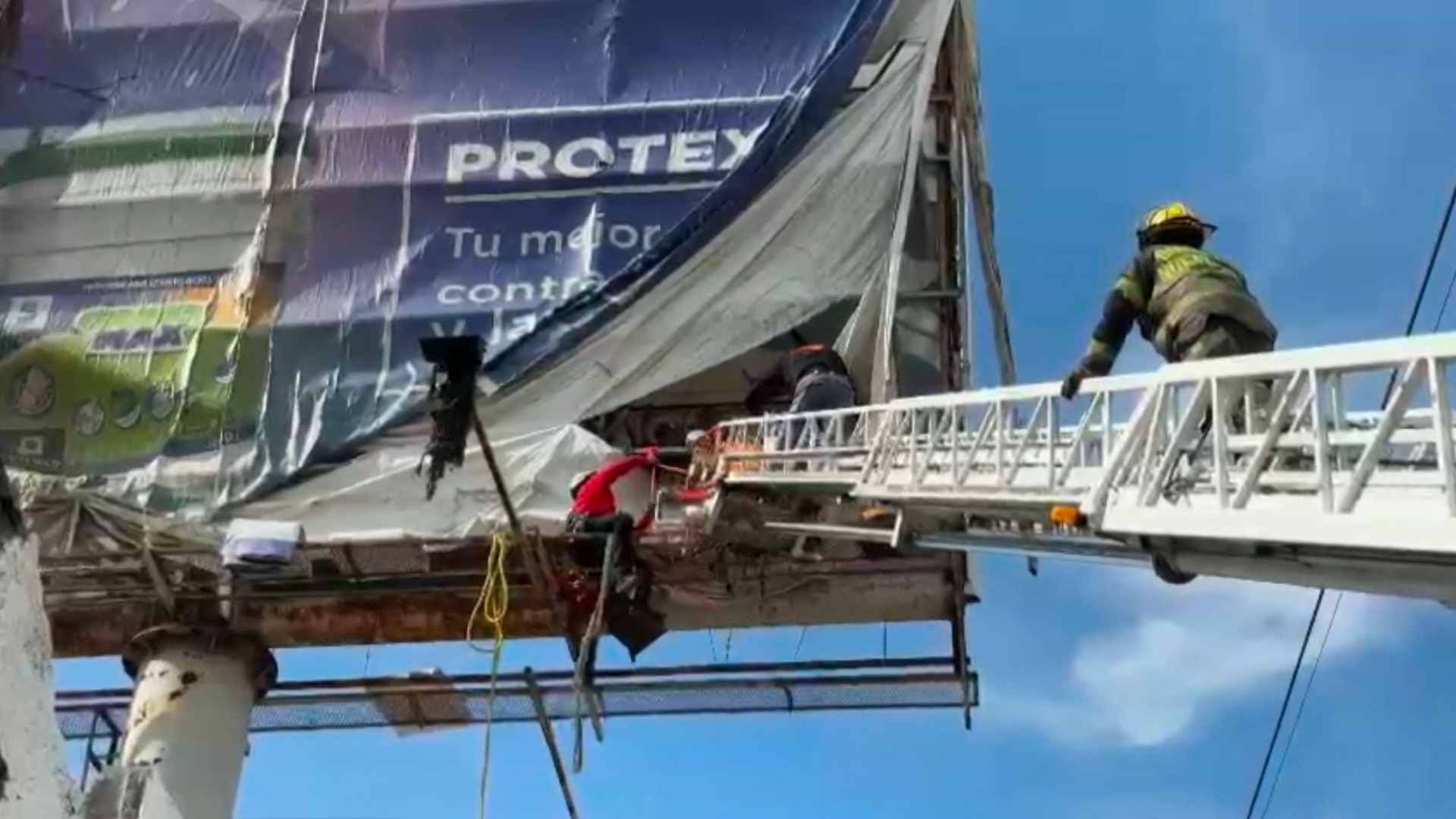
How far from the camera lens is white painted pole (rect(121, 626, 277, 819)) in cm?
1262

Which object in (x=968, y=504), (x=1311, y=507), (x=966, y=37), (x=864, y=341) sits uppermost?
(x=966, y=37)

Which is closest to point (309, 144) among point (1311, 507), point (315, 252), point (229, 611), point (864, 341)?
point (315, 252)

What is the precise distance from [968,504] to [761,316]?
5679 mm

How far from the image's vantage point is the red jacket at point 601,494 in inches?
479

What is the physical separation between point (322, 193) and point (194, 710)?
15.6 ft

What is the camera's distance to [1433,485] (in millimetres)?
4707

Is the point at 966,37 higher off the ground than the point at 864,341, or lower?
higher

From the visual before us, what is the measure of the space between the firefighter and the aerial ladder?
36 cm

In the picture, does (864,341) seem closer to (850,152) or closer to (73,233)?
(850,152)

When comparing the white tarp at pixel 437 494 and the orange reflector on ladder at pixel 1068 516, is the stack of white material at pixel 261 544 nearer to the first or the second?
the white tarp at pixel 437 494

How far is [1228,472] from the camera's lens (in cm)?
543

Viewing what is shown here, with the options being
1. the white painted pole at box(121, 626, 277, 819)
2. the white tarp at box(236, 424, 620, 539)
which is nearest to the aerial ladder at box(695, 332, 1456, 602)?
the white tarp at box(236, 424, 620, 539)

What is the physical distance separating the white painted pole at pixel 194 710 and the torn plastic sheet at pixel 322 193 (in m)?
1.26

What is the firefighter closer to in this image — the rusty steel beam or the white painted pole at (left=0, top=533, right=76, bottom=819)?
the white painted pole at (left=0, top=533, right=76, bottom=819)
